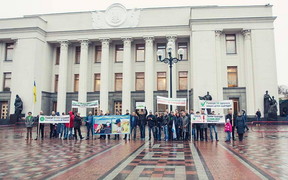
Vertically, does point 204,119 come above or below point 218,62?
below

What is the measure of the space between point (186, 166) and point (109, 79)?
26.7 meters

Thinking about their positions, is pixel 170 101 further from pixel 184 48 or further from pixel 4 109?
pixel 4 109

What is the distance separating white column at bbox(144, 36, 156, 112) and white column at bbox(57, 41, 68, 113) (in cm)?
1112

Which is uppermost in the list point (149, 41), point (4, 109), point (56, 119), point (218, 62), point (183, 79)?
point (149, 41)

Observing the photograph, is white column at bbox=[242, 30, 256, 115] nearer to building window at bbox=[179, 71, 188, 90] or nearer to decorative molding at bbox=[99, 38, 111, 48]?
building window at bbox=[179, 71, 188, 90]

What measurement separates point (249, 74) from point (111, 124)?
823 inches

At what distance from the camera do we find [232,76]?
29.9 meters

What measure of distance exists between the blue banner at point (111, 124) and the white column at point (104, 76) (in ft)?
53.2

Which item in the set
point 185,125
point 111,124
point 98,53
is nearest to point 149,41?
point 98,53

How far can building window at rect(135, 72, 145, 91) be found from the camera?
32.4 meters

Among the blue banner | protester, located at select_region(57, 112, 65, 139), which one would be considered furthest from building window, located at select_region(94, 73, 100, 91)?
the blue banner

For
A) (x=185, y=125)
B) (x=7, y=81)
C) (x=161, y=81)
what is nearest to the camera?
(x=185, y=125)

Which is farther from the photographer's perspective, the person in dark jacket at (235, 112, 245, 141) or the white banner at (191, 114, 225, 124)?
the white banner at (191, 114, 225, 124)

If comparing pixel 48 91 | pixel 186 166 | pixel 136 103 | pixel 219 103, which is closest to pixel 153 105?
pixel 136 103
